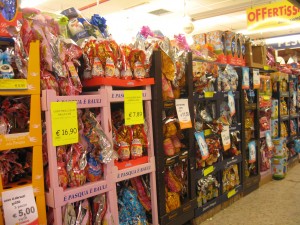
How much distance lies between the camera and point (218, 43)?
3229 millimetres

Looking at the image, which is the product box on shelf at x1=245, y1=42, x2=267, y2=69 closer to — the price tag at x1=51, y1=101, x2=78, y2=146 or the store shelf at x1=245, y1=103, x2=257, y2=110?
the store shelf at x1=245, y1=103, x2=257, y2=110

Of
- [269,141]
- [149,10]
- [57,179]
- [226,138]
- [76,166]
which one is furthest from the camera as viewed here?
[149,10]

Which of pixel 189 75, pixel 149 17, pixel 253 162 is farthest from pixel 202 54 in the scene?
pixel 149 17

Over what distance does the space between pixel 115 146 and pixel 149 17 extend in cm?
709

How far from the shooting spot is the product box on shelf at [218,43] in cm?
321

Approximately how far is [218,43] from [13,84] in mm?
2329

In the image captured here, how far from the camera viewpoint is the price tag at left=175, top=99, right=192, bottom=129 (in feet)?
7.79

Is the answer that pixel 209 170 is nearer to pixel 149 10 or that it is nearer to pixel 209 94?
pixel 209 94

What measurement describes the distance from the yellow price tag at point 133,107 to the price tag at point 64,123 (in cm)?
41

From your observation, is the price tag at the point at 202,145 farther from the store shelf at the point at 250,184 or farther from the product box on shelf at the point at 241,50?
the product box on shelf at the point at 241,50

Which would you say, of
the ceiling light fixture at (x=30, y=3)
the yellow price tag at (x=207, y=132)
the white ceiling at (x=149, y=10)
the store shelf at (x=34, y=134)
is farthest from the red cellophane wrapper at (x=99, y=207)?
the ceiling light fixture at (x=30, y=3)

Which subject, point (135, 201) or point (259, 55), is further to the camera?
point (259, 55)

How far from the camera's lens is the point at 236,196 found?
3.25 meters

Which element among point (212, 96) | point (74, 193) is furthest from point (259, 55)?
point (74, 193)
